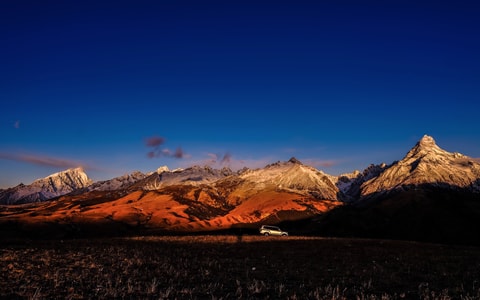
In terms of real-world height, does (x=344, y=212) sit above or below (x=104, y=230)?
above

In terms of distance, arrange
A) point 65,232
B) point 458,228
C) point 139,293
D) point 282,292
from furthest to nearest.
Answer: point 65,232
point 458,228
point 282,292
point 139,293

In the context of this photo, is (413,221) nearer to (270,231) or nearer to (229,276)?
(270,231)

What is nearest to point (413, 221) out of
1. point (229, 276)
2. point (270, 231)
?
point (270, 231)

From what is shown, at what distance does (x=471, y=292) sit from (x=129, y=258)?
65.2ft

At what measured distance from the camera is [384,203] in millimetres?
164000

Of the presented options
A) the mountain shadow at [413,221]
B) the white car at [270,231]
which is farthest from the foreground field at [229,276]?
the mountain shadow at [413,221]

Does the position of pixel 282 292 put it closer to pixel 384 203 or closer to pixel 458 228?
pixel 458 228

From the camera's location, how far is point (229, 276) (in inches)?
757

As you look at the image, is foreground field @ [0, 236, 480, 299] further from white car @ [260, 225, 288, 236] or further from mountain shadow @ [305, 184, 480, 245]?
mountain shadow @ [305, 184, 480, 245]

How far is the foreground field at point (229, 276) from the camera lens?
14.6m

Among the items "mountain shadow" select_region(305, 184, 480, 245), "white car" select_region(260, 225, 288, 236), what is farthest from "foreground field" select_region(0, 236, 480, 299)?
"mountain shadow" select_region(305, 184, 480, 245)

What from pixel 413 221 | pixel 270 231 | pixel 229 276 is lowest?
→ pixel 229 276

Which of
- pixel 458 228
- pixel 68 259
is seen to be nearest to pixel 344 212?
pixel 458 228

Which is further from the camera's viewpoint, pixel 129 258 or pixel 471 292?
pixel 129 258
